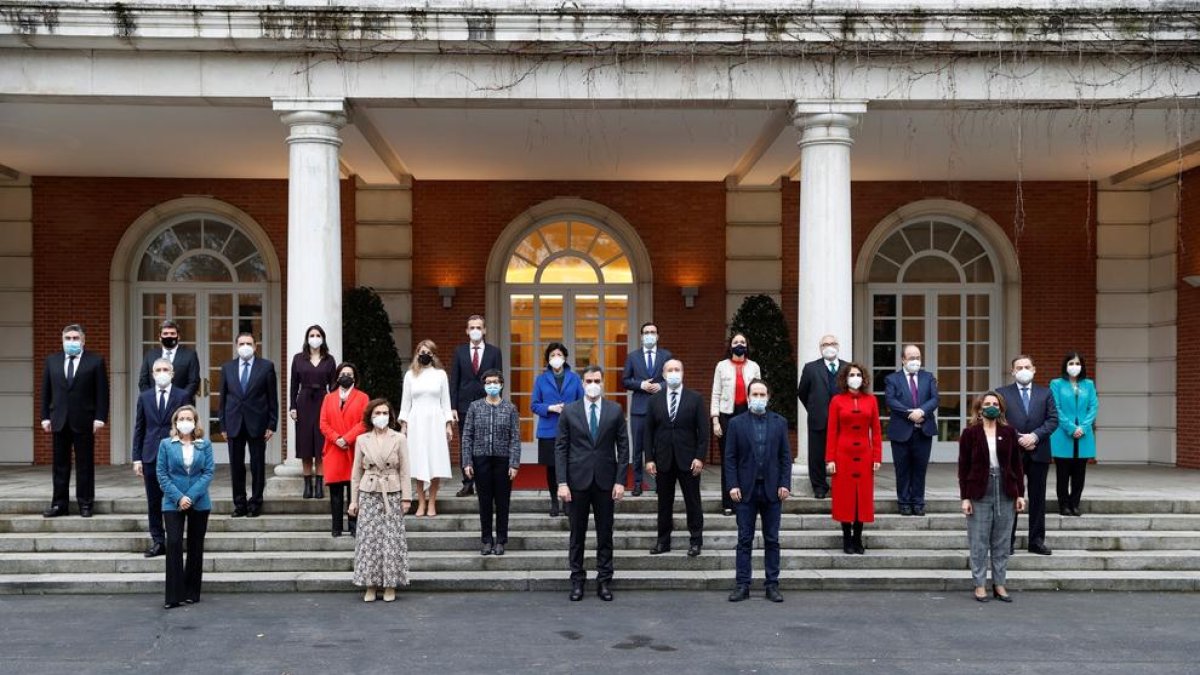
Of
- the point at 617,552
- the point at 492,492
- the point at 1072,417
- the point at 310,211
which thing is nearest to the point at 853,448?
the point at 617,552

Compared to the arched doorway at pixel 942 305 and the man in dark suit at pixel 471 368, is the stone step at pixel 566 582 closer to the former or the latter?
the man in dark suit at pixel 471 368

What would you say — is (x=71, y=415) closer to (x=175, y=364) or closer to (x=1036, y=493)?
(x=175, y=364)

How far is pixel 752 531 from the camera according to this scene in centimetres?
872

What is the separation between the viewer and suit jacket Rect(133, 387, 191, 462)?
9.36m

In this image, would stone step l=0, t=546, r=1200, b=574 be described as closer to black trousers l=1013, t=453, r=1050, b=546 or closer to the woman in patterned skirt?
black trousers l=1013, t=453, r=1050, b=546

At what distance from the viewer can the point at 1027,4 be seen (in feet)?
35.2

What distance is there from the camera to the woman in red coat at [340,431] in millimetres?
9680

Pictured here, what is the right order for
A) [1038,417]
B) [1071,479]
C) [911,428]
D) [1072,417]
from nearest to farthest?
[1038,417] → [911,428] → [1072,417] → [1071,479]

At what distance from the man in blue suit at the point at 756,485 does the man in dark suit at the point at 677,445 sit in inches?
29.7

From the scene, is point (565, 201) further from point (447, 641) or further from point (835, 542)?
point (447, 641)

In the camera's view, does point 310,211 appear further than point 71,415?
Yes

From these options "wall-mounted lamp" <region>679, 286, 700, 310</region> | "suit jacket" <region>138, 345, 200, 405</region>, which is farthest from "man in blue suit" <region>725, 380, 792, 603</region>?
"wall-mounted lamp" <region>679, 286, 700, 310</region>

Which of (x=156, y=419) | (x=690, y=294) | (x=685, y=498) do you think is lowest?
(x=685, y=498)

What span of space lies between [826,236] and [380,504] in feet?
16.3
